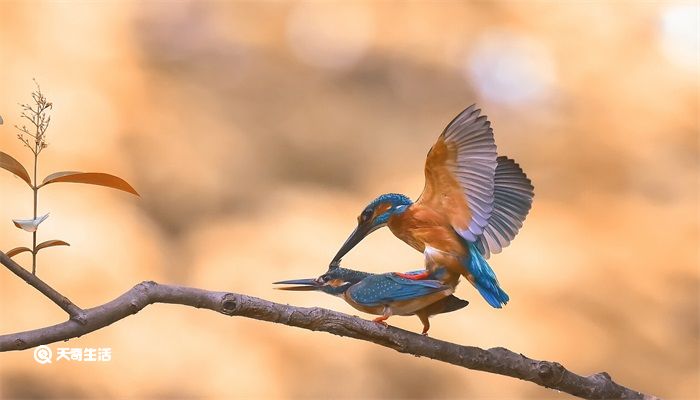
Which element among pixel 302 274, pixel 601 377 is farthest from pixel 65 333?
pixel 302 274

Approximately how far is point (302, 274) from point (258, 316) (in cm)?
138

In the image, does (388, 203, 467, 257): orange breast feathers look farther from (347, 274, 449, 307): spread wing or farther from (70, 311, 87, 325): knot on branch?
(70, 311, 87, 325): knot on branch

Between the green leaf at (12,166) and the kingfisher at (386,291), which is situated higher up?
the green leaf at (12,166)

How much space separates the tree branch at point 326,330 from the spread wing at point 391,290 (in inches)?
1.3

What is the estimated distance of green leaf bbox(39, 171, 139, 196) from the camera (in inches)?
40.8

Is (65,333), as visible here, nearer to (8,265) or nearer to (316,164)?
(8,265)

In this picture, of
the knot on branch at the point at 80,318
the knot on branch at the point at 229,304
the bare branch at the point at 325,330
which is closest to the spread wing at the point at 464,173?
the bare branch at the point at 325,330

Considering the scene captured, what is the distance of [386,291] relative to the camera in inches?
47.8

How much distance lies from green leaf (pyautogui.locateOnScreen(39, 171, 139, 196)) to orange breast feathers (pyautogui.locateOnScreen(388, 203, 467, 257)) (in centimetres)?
38

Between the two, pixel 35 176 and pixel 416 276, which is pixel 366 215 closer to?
pixel 416 276

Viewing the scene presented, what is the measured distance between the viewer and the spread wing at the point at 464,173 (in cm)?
121

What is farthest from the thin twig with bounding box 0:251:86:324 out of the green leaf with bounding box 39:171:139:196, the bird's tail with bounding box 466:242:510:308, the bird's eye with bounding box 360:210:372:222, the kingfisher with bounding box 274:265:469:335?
the bird's tail with bounding box 466:242:510:308

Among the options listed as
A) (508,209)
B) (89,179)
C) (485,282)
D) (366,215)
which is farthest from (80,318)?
(508,209)

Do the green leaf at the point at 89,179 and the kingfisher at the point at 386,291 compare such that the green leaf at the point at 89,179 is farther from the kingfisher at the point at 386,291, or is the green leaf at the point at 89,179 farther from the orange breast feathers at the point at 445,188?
the orange breast feathers at the point at 445,188
